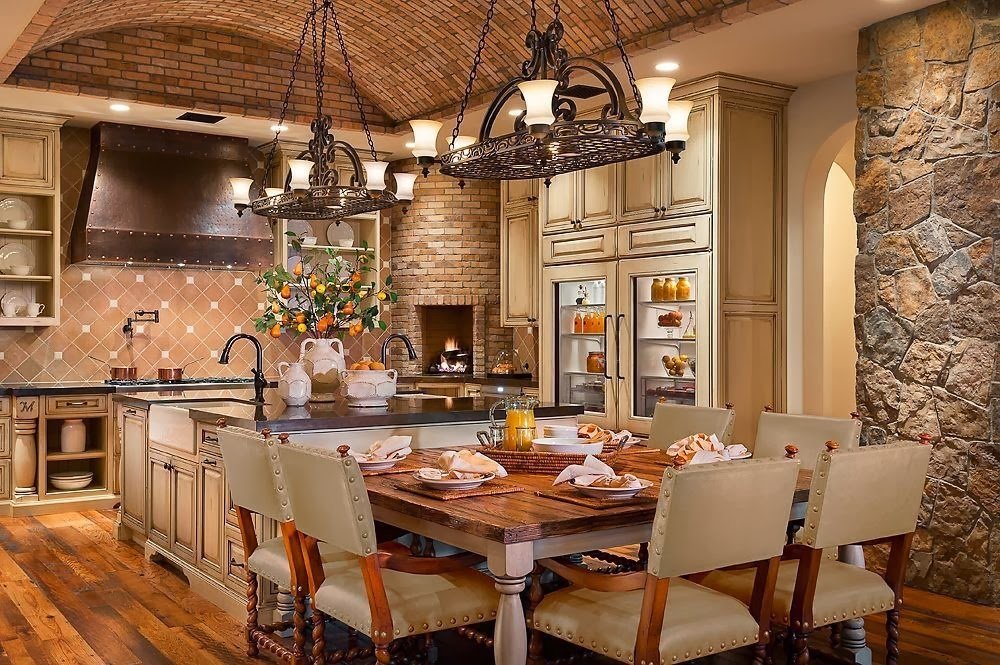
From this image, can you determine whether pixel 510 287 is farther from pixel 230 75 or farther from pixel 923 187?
pixel 923 187

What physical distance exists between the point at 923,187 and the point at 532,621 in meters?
3.07

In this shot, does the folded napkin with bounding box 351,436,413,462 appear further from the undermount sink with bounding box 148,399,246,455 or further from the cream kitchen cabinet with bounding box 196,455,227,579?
the undermount sink with bounding box 148,399,246,455

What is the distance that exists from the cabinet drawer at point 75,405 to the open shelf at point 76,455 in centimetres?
30

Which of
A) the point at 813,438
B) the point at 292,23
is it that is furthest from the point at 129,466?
the point at 813,438

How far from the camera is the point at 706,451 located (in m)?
3.39

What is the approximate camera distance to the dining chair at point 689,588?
255 cm

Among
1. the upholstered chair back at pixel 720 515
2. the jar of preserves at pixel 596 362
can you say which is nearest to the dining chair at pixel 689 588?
the upholstered chair back at pixel 720 515

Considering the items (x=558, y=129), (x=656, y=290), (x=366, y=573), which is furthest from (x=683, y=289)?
(x=366, y=573)

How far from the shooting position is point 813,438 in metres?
3.91

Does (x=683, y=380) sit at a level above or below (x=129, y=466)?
above

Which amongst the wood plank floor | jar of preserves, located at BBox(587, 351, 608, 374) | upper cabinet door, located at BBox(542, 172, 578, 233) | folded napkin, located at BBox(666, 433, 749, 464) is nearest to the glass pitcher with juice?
folded napkin, located at BBox(666, 433, 749, 464)

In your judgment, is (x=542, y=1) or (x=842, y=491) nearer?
(x=842, y=491)

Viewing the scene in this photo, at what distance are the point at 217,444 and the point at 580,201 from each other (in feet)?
10.6

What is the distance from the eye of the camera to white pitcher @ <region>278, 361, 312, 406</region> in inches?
180
